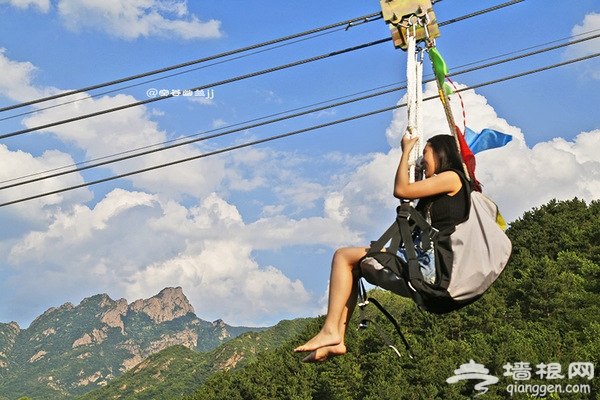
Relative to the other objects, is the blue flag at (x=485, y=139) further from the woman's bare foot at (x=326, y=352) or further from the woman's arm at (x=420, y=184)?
the woman's bare foot at (x=326, y=352)

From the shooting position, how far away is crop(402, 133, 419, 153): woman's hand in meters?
4.81

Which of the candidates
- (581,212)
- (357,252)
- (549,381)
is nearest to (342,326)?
(357,252)

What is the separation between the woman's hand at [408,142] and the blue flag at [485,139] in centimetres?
61

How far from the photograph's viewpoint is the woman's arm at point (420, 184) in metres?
4.66

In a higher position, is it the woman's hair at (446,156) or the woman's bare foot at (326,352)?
the woman's hair at (446,156)

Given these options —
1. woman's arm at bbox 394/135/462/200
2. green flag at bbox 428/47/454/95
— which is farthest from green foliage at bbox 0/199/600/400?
woman's arm at bbox 394/135/462/200

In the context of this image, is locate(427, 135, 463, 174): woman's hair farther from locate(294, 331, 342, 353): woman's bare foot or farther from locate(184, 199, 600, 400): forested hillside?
locate(184, 199, 600, 400): forested hillside

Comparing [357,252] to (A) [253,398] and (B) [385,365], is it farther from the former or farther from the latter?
(A) [253,398]

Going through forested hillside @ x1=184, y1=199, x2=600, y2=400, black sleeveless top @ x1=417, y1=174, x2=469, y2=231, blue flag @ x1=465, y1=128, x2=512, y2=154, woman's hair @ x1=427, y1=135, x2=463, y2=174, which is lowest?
black sleeveless top @ x1=417, y1=174, x2=469, y2=231

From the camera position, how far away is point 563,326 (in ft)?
160

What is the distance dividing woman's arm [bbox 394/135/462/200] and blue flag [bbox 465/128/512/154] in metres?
0.63

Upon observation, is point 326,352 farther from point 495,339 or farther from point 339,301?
point 495,339

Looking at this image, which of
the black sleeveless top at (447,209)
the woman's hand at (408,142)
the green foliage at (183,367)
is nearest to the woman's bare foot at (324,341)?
the black sleeveless top at (447,209)

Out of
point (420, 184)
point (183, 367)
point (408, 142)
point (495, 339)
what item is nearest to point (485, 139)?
point (408, 142)
